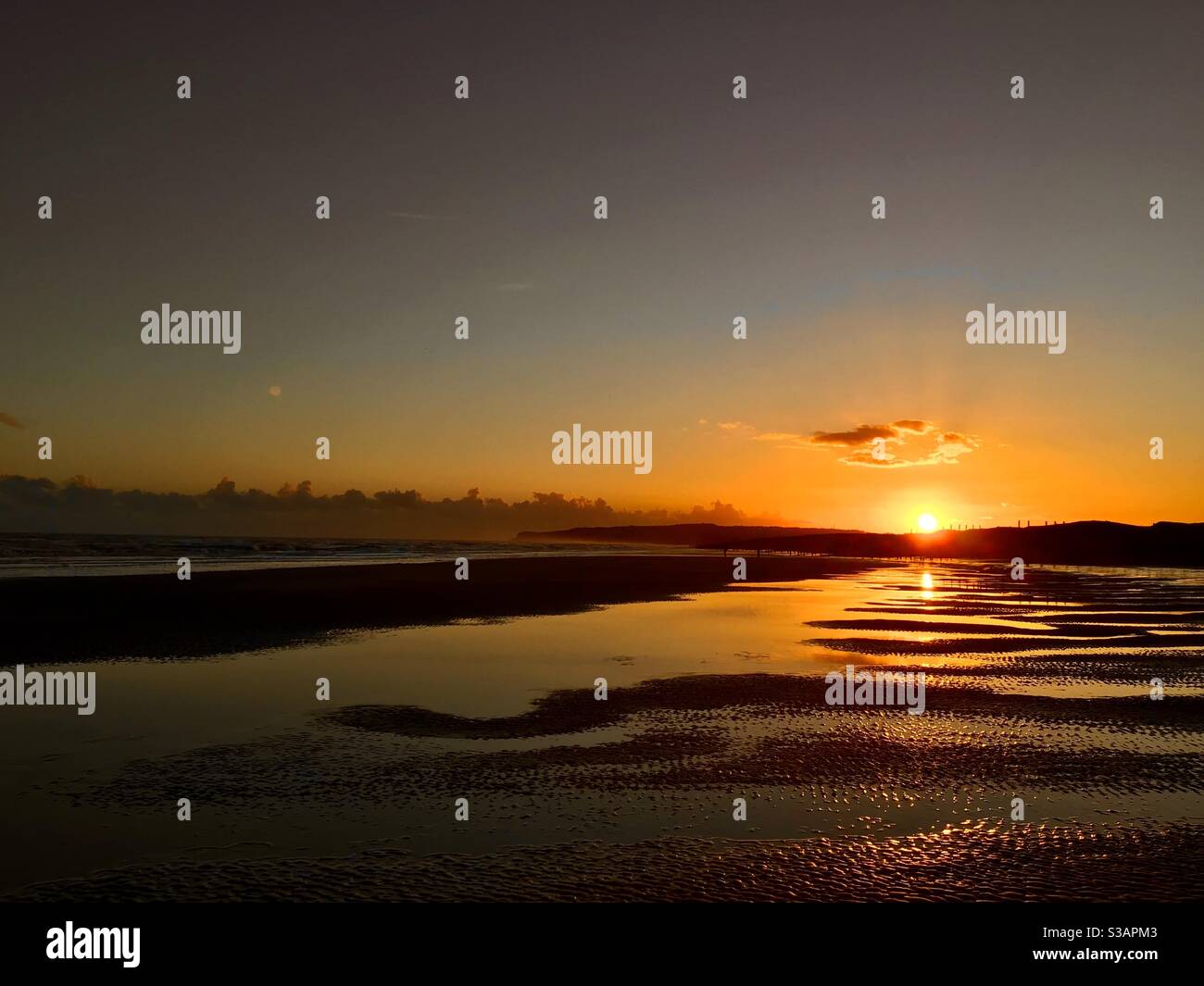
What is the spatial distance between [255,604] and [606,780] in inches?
1291

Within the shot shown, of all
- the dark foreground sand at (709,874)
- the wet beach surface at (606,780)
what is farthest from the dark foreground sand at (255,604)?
the dark foreground sand at (709,874)

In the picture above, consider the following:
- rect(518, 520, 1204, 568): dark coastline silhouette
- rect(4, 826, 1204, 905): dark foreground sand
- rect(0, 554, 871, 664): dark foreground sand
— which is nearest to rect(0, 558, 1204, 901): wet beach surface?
rect(4, 826, 1204, 905): dark foreground sand

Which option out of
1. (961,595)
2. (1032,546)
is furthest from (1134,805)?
(1032,546)

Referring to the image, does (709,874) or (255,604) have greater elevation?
(255,604)

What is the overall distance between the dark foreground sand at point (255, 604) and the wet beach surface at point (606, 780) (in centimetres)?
A: 476

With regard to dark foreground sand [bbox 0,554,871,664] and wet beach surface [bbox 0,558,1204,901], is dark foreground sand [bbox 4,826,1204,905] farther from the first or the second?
dark foreground sand [bbox 0,554,871,664]

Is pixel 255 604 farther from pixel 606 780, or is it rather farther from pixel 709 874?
pixel 709 874

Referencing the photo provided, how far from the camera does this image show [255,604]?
137 feet

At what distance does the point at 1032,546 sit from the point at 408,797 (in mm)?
170416

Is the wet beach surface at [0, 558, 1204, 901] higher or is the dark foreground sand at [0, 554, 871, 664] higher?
the dark foreground sand at [0, 554, 871, 664]

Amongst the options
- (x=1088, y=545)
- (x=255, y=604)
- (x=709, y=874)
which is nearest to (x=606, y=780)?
(x=709, y=874)

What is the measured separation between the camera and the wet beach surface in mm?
10023

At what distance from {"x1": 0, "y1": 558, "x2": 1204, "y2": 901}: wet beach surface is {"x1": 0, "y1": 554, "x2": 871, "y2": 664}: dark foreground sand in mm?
4762

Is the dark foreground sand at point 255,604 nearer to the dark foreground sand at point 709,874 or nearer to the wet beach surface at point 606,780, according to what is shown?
the wet beach surface at point 606,780
